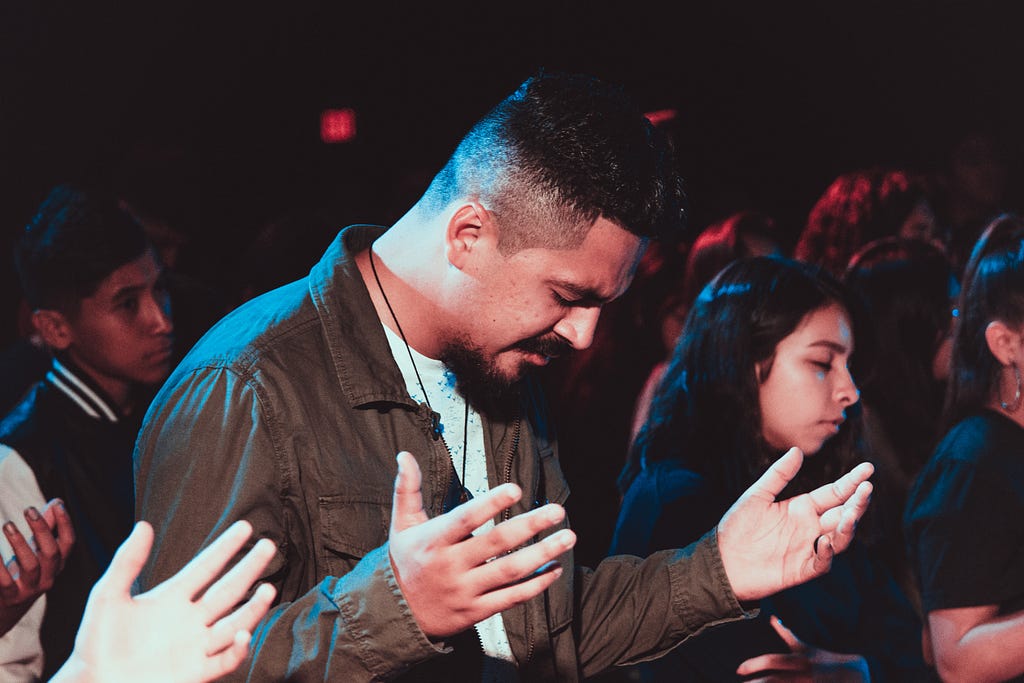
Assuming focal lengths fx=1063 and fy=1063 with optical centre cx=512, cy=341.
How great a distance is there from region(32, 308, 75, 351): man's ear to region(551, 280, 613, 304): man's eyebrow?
1.76m

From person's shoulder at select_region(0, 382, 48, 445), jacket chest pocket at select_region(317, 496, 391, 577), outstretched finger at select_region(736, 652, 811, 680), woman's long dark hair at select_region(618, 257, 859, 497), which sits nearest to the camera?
jacket chest pocket at select_region(317, 496, 391, 577)

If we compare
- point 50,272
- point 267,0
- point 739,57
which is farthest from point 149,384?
point 739,57

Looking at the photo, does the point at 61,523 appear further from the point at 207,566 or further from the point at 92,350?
the point at 207,566

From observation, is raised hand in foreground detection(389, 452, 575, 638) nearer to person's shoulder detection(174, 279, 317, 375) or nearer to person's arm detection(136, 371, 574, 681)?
person's arm detection(136, 371, 574, 681)

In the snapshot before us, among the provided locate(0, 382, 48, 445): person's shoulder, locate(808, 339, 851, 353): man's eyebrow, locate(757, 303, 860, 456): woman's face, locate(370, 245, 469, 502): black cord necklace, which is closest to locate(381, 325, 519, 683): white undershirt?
locate(370, 245, 469, 502): black cord necklace

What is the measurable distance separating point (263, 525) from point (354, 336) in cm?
41

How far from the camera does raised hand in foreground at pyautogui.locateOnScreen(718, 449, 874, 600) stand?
6.55ft

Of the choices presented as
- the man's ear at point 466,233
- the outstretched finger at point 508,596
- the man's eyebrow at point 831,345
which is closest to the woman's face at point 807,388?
the man's eyebrow at point 831,345

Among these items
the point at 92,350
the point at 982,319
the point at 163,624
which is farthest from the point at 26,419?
the point at 982,319

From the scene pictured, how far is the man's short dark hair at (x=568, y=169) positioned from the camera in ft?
6.34

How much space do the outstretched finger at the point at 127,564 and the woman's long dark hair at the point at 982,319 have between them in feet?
7.07

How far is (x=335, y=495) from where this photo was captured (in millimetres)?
1748

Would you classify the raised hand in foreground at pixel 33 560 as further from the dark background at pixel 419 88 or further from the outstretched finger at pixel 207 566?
the dark background at pixel 419 88

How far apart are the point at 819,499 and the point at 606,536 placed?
2.03m
